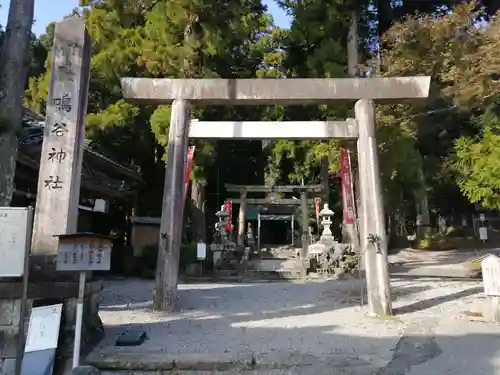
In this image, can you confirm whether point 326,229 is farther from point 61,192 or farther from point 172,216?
point 61,192

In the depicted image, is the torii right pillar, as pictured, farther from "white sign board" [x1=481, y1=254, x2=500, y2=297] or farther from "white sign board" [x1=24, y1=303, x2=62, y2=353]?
"white sign board" [x1=24, y1=303, x2=62, y2=353]

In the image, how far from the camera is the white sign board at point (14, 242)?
3.98 meters

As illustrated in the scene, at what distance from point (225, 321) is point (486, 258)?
4345mm

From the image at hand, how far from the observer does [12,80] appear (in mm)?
6270

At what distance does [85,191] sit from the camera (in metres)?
12.4

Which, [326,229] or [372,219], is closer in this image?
[372,219]

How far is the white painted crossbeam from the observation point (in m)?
8.30

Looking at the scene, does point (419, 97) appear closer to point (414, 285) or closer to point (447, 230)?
point (414, 285)

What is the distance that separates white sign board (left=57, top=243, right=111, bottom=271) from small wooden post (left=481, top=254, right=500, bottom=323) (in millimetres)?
5730

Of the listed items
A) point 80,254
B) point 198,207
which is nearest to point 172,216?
point 80,254

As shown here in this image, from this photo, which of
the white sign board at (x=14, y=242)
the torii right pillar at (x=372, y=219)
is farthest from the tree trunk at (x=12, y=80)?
the torii right pillar at (x=372, y=219)

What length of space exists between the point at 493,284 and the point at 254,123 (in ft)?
15.8

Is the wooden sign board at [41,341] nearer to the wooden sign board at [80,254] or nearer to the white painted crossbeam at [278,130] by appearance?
the wooden sign board at [80,254]

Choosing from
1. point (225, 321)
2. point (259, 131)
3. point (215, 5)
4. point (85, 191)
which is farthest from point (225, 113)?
point (225, 321)
